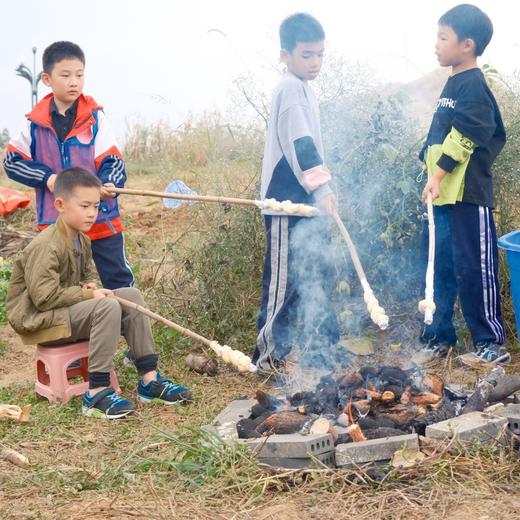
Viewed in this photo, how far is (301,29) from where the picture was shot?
4.82 meters

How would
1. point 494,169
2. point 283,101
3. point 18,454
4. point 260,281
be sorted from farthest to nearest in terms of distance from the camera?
point 260,281 → point 494,169 → point 283,101 → point 18,454

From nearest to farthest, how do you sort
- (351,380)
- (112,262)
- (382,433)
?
(382,433), (351,380), (112,262)

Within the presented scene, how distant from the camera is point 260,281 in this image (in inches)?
237

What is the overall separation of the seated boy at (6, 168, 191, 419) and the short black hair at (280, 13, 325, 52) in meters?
1.45

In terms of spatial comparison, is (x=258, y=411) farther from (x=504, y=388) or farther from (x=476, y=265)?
(x=476, y=265)

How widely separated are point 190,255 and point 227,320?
0.62 m

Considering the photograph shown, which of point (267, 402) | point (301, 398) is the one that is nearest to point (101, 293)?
point (267, 402)

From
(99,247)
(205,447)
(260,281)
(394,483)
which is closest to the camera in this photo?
(394,483)

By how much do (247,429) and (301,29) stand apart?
7.94 ft

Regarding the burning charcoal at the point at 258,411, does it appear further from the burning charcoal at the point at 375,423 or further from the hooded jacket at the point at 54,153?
the hooded jacket at the point at 54,153

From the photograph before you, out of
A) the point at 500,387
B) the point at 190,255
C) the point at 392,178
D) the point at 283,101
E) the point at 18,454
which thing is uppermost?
the point at 283,101

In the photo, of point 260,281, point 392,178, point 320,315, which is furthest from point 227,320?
point 392,178

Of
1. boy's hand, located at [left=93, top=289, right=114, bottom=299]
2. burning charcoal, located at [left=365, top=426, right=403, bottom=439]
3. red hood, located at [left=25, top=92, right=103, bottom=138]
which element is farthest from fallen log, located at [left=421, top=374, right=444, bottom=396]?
red hood, located at [left=25, top=92, right=103, bottom=138]

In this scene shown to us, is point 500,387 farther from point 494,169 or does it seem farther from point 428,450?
point 494,169
